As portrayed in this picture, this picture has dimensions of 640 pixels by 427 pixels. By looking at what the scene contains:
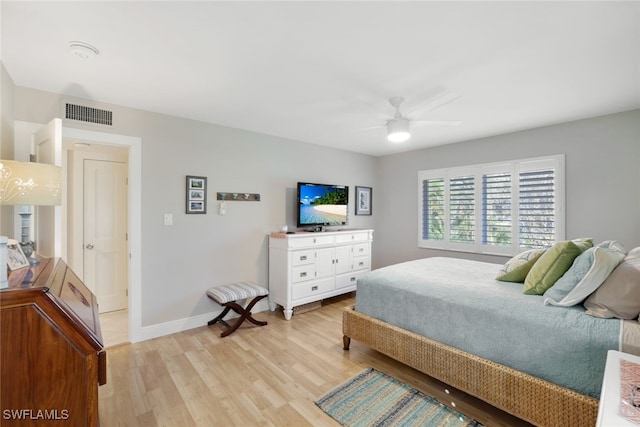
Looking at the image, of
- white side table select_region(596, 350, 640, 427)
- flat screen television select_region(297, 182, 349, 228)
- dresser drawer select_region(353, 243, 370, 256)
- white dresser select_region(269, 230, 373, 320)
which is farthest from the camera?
dresser drawer select_region(353, 243, 370, 256)

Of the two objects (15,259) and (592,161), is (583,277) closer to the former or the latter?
(592,161)

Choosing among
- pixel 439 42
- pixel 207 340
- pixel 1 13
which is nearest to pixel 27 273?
pixel 1 13

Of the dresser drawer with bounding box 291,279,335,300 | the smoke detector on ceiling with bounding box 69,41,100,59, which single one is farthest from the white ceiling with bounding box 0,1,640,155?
the dresser drawer with bounding box 291,279,335,300

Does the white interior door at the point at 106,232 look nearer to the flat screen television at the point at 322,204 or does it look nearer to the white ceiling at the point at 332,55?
the white ceiling at the point at 332,55

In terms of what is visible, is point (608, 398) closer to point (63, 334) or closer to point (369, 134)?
point (63, 334)

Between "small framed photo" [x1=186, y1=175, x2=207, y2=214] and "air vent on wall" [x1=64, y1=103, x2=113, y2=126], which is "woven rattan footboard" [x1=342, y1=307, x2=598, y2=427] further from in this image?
"air vent on wall" [x1=64, y1=103, x2=113, y2=126]

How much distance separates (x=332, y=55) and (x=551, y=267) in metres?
2.11

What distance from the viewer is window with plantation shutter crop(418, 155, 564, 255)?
350 cm

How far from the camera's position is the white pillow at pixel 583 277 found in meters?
1.66

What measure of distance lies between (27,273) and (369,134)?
3569 millimetres

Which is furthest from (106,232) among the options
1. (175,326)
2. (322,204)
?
(322,204)

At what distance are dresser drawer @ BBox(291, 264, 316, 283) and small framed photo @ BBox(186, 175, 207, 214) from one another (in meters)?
1.33

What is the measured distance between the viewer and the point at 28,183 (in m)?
1.66

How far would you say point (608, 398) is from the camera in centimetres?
97
